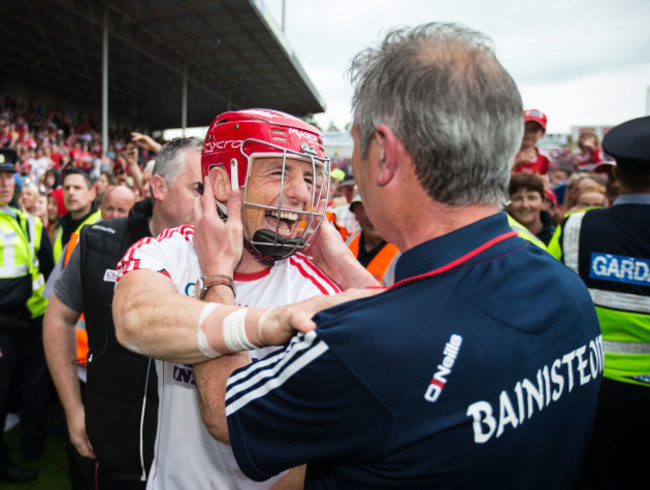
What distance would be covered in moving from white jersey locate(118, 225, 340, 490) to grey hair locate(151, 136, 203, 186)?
815 millimetres

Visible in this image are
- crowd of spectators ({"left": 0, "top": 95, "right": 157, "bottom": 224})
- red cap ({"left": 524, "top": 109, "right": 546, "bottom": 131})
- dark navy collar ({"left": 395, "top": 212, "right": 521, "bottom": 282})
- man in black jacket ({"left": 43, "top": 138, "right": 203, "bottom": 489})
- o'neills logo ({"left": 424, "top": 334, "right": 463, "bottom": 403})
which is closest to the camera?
o'neills logo ({"left": 424, "top": 334, "right": 463, "bottom": 403})

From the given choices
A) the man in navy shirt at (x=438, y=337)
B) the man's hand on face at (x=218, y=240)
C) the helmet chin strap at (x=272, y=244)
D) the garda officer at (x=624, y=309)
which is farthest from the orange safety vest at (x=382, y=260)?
the man in navy shirt at (x=438, y=337)

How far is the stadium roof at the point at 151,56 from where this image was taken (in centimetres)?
1595

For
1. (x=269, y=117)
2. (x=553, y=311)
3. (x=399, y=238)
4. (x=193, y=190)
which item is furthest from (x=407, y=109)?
(x=193, y=190)

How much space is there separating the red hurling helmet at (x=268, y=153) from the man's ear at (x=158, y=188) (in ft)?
3.02

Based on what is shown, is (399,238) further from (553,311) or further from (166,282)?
(166,282)

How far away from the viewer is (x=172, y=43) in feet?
61.6

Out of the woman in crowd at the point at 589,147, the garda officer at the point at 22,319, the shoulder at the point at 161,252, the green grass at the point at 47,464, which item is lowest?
the green grass at the point at 47,464

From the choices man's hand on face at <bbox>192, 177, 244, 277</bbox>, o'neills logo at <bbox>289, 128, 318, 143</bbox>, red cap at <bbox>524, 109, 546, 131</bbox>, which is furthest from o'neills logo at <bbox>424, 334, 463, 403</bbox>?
red cap at <bbox>524, 109, 546, 131</bbox>

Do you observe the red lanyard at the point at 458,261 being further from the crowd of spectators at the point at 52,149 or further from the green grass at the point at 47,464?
the crowd of spectators at the point at 52,149

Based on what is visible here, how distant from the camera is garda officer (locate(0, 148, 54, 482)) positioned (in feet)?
13.4

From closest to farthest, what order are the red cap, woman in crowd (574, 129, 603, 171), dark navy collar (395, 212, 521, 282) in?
dark navy collar (395, 212, 521, 282), the red cap, woman in crowd (574, 129, 603, 171)

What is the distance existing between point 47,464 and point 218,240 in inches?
166

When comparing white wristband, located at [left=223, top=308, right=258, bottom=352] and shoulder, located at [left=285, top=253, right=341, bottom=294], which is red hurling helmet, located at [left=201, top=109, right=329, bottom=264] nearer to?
shoulder, located at [left=285, top=253, right=341, bottom=294]
